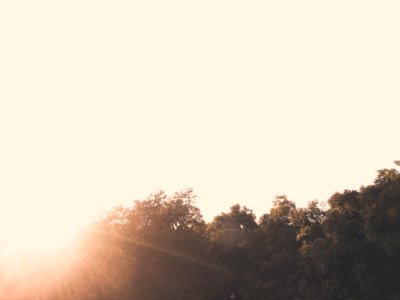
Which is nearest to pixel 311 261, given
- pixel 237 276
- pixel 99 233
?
pixel 237 276

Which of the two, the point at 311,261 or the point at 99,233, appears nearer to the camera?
the point at 311,261

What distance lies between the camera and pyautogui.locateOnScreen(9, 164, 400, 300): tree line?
101 feet

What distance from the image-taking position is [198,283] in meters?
40.3

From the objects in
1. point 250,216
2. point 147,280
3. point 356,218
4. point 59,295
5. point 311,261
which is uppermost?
point 250,216

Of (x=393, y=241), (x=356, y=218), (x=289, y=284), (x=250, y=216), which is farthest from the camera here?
(x=250, y=216)

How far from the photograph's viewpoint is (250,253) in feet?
140

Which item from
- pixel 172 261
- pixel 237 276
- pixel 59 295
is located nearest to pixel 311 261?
pixel 237 276

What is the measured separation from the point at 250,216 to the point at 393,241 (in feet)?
113

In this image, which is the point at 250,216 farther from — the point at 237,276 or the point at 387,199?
the point at 387,199

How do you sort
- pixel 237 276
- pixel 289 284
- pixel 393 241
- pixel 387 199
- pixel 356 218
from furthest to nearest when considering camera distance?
pixel 237 276
pixel 289 284
pixel 356 218
pixel 387 199
pixel 393 241

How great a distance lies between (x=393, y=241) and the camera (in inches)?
1131

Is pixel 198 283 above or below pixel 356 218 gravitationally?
below

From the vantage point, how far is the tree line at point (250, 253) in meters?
30.6

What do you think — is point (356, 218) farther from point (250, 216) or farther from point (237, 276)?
point (250, 216)
